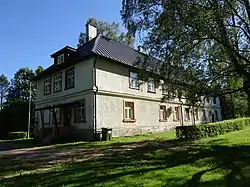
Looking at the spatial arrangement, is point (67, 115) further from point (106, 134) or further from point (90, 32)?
point (90, 32)

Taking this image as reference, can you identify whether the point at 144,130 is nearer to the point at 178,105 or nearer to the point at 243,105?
the point at 178,105

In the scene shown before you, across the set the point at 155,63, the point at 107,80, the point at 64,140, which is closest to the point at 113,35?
the point at 107,80

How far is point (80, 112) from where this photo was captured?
18188 millimetres

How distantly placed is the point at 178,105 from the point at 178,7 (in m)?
19.0

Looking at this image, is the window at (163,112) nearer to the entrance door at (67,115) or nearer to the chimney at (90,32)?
the entrance door at (67,115)

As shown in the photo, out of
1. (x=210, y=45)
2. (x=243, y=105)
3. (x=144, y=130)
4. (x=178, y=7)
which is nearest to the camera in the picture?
(x=178, y=7)

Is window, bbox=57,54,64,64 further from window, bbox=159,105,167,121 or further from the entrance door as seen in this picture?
window, bbox=159,105,167,121

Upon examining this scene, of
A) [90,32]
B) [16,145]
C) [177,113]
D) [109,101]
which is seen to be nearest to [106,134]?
[109,101]

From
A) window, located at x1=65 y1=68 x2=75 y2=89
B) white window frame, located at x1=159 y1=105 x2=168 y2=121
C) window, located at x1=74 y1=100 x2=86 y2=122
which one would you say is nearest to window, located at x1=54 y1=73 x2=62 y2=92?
window, located at x1=65 y1=68 x2=75 y2=89

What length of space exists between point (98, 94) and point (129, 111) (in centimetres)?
406

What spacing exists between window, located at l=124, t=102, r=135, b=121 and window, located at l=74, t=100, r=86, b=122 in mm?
3673

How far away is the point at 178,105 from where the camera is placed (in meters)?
27.1

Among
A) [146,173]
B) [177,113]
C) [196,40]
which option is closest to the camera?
[146,173]

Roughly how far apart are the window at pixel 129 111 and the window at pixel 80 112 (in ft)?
12.1
